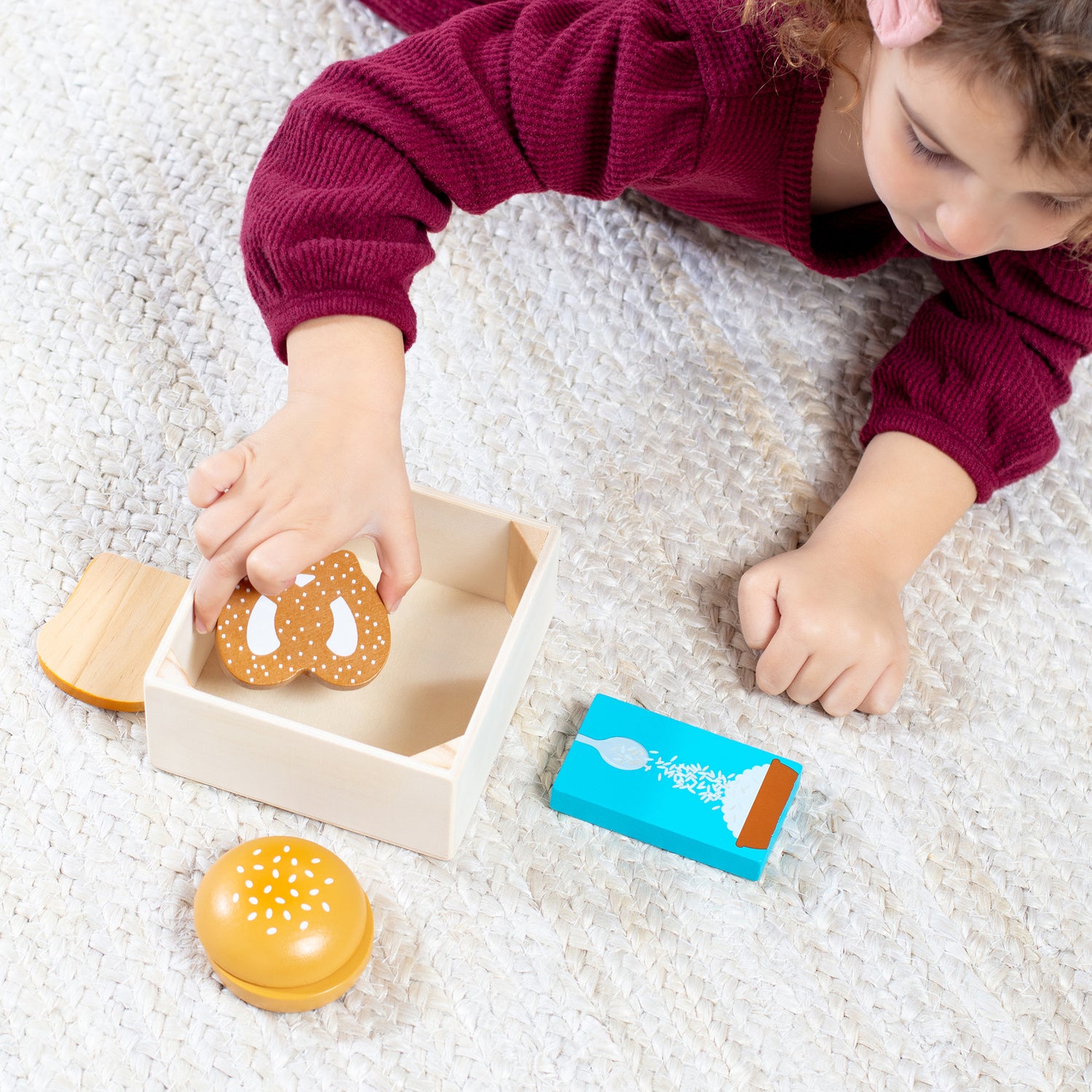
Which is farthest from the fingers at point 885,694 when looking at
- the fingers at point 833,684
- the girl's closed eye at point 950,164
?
the girl's closed eye at point 950,164

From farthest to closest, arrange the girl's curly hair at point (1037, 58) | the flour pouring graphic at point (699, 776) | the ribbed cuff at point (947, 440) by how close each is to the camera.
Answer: the ribbed cuff at point (947, 440)
the flour pouring graphic at point (699, 776)
the girl's curly hair at point (1037, 58)

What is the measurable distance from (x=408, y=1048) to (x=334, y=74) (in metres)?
0.49

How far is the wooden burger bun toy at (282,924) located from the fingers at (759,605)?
0.24 metres

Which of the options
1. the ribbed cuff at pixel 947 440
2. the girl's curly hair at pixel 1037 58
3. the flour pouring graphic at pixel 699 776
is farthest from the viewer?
the ribbed cuff at pixel 947 440

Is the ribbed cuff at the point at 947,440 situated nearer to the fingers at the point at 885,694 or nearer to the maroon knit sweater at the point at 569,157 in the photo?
the maroon knit sweater at the point at 569,157

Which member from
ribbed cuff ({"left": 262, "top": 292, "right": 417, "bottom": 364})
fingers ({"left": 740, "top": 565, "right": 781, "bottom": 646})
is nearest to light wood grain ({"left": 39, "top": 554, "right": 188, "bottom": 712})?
ribbed cuff ({"left": 262, "top": 292, "right": 417, "bottom": 364})

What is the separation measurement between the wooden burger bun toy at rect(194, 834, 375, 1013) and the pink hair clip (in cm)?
40

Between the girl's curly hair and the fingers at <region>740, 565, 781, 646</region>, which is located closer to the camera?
the girl's curly hair

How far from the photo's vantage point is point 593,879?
562 mm

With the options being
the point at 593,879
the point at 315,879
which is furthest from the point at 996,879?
the point at 315,879

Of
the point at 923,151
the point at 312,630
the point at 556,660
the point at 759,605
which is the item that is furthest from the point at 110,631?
the point at 923,151

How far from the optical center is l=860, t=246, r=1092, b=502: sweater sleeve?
71 centimetres

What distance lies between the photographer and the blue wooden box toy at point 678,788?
56 centimetres

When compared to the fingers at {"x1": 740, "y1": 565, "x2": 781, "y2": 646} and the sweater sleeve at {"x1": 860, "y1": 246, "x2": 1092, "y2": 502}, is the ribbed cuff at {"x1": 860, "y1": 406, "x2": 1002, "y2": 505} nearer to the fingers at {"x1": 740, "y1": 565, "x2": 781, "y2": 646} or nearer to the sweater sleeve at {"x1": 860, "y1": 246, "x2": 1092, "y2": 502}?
the sweater sleeve at {"x1": 860, "y1": 246, "x2": 1092, "y2": 502}
